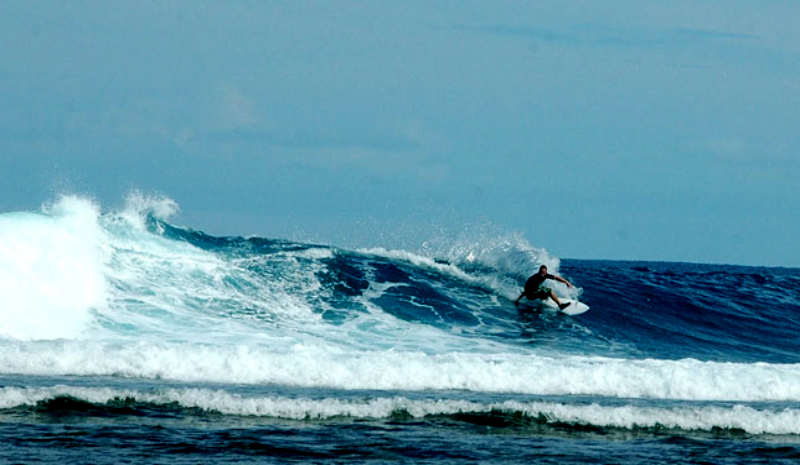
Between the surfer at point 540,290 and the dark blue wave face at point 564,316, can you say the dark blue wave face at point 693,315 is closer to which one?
the dark blue wave face at point 564,316

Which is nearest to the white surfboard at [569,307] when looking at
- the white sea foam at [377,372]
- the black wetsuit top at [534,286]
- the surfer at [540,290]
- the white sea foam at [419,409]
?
the surfer at [540,290]

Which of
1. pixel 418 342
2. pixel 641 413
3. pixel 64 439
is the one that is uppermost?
pixel 418 342

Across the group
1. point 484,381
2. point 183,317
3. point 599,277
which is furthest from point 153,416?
point 599,277

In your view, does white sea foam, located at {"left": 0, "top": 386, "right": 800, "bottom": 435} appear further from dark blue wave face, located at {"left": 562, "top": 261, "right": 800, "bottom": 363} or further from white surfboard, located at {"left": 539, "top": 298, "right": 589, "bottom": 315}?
white surfboard, located at {"left": 539, "top": 298, "right": 589, "bottom": 315}

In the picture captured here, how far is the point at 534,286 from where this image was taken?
23.5m

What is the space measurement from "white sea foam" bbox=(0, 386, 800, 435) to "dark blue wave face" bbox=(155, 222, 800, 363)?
7.07 meters

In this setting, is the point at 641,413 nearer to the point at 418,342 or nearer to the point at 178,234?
the point at 418,342

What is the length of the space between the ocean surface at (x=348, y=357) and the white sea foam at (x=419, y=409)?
3cm

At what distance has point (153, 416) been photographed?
36.2ft

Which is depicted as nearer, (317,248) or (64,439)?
(64,439)

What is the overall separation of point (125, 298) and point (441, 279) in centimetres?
874

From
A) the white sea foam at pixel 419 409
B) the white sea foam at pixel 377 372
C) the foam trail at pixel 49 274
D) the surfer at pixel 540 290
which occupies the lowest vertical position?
the white sea foam at pixel 419 409

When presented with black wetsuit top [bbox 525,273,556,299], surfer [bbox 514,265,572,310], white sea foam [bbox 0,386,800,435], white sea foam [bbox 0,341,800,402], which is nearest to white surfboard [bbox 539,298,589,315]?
surfer [bbox 514,265,572,310]

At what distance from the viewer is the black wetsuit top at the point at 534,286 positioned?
922 inches
